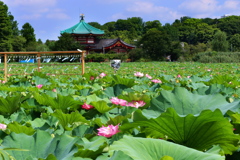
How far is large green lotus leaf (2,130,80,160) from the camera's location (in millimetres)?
710

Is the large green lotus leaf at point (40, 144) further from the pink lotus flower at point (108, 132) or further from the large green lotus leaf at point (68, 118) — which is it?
the large green lotus leaf at point (68, 118)

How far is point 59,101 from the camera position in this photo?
1.42 m

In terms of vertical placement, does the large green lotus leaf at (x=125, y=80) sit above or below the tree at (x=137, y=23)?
below

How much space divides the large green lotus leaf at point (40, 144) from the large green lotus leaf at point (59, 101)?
59 cm

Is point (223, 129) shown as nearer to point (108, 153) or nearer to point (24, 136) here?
point (108, 153)

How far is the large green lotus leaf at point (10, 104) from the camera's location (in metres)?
1.40

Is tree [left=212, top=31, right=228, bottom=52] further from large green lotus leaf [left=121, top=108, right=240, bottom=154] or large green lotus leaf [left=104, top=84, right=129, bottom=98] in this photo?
large green lotus leaf [left=121, top=108, right=240, bottom=154]

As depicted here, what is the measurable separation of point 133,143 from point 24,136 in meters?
0.29

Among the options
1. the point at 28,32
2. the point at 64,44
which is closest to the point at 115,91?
the point at 64,44

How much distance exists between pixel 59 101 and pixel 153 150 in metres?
0.86

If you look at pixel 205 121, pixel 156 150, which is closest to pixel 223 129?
pixel 205 121

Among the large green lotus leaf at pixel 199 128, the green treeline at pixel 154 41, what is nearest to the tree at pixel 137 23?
the green treeline at pixel 154 41

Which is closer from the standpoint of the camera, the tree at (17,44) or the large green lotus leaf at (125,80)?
the large green lotus leaf at (125,80)

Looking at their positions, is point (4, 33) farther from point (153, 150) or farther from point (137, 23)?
point (137, 23)
